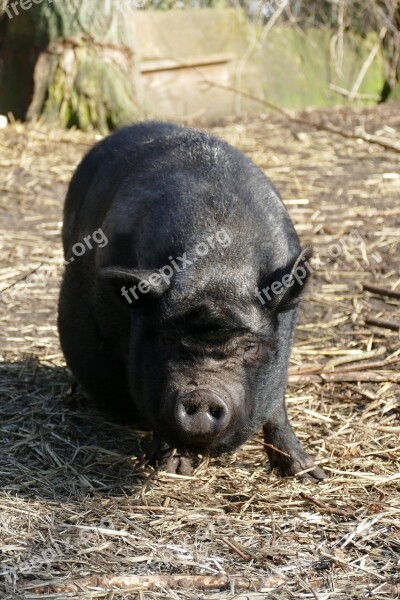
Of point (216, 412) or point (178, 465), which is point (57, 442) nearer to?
point (178, 465)

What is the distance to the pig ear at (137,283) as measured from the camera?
174 inches

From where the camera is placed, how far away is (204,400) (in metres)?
4.27

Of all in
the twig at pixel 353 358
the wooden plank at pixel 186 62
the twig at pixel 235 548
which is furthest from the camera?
the wooden plank at pixel 186 62

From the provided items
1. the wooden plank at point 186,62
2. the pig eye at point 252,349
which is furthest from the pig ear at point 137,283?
the wooden plank at point 186,62

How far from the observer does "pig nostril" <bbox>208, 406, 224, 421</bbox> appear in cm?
432

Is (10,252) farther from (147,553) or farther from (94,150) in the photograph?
(147,553)

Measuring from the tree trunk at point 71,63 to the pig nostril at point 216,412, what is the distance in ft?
26.4

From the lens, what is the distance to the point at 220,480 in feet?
16.5

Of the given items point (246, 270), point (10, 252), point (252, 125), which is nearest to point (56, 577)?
point (246, 270)

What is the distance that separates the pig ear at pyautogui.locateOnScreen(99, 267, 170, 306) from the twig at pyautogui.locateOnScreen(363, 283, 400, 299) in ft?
10.4

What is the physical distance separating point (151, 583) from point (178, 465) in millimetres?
1333

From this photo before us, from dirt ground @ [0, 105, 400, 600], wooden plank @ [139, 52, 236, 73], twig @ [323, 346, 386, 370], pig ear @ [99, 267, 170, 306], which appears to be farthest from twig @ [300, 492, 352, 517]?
wooden plank @ [139, 52, 236, 73]

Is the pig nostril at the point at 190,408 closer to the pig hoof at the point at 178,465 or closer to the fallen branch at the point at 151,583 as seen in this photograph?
the fallen branch at the point at 151,583

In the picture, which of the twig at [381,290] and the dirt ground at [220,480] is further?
the twig at [381,290]
